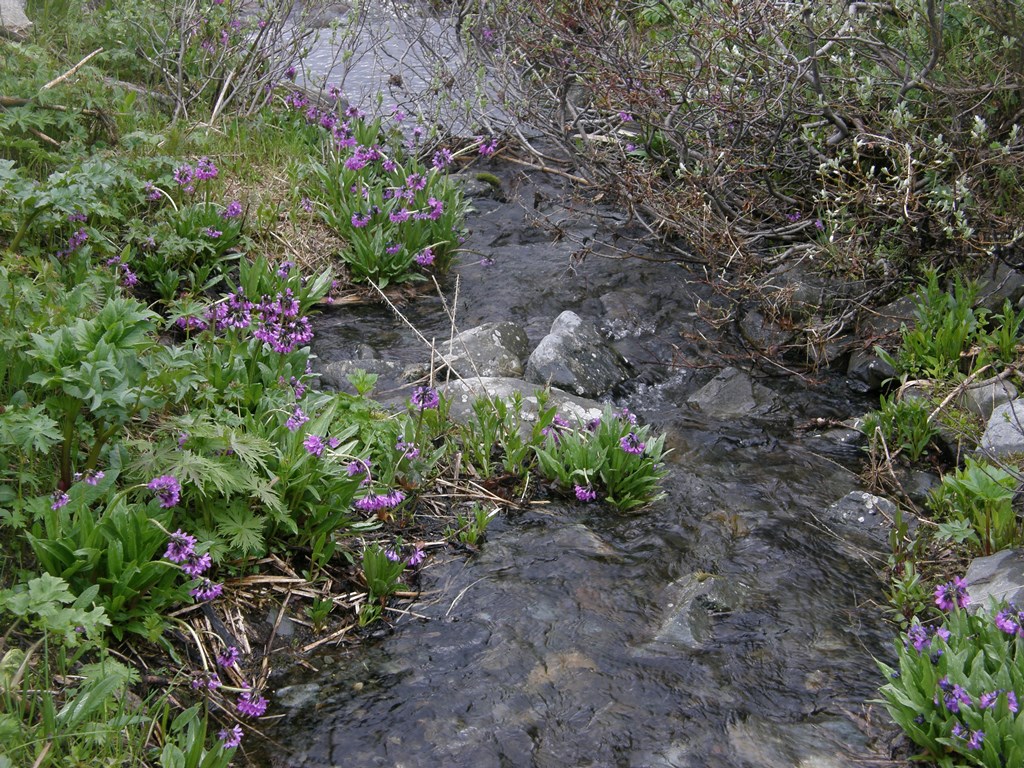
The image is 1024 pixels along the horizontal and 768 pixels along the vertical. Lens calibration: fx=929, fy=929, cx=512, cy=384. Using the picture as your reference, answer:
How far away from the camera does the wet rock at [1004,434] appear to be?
4852 millimetres

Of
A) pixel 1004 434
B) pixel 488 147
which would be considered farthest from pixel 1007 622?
pixel 488 147

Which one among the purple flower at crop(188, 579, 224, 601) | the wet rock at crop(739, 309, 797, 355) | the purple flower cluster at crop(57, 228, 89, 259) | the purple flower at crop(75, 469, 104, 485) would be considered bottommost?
the wet rock at crop(739, 309, 797, 355)

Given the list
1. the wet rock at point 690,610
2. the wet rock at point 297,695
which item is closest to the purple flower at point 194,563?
the wet rock at point 297,695

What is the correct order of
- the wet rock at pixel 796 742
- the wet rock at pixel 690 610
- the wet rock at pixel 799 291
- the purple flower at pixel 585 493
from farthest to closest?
the wet rock at pixel 799 291, the purple flower at pixel 585 493, the wet rock at pixel 690 610, the wet rock at pixel 796 742

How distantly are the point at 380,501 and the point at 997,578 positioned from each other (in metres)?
2.70

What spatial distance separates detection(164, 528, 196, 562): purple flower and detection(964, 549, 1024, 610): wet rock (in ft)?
10.00

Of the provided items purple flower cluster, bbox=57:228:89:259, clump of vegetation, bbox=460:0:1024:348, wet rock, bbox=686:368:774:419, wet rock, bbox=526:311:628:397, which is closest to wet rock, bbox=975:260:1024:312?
clump of vegetation, bbox=460:0:1024:348

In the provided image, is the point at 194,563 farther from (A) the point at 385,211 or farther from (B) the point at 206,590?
(A) the point at 385,211

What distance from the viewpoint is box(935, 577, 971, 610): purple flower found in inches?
146

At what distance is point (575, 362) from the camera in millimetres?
6160

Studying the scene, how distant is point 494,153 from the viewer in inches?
388

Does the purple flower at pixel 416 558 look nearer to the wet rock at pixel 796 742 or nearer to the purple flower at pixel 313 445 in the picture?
the purple flower at pixel 313 445

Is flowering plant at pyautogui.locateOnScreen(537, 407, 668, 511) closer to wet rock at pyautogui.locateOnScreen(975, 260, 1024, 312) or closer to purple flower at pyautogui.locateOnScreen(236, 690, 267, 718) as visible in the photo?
purple flower at pyautogui.locateOnScreen(236, 690, 267, 718)

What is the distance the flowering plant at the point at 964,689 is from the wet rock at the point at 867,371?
2.77 metres
